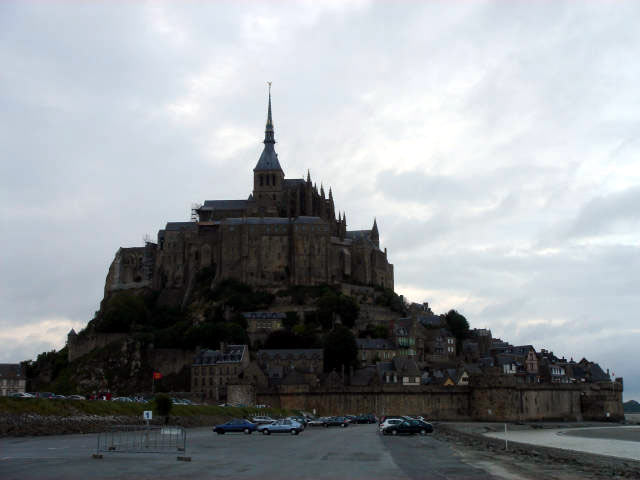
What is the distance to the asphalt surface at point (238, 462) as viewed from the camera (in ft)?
Answer: 75.3

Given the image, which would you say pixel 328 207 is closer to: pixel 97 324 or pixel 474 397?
pixel 97 324

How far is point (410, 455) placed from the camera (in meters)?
32.8

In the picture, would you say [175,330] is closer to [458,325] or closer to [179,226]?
[179,226]

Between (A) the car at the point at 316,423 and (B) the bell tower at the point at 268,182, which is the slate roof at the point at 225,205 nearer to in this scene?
(B) the bell tower at the point at 268,182

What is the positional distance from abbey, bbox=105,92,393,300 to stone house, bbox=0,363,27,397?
32.2 m

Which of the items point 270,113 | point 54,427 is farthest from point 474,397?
point 270,113

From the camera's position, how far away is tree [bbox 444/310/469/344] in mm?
128875

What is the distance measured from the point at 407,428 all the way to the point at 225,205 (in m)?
100

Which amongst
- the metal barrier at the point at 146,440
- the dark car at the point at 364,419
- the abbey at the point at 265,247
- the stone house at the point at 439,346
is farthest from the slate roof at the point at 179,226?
the metal barrier at the point at 146,440

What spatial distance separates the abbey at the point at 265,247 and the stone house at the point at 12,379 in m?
32.2

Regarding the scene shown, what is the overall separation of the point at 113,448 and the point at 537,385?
242ft

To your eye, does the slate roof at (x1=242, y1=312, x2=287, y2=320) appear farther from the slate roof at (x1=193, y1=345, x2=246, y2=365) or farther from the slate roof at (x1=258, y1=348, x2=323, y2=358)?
the slate roof at (x1=193, y1=345, x2=246, y2=365)

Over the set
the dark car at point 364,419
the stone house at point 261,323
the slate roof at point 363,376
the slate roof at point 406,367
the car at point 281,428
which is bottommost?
the dark car at point 364,419

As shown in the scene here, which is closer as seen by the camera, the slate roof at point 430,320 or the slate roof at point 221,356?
the slate roof at point 221,356
